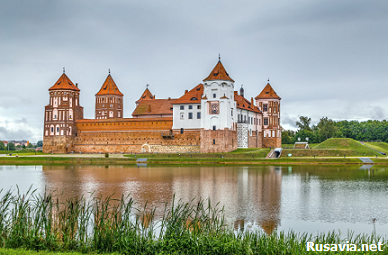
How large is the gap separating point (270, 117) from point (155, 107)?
18134mm

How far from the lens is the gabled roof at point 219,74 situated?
52.3m

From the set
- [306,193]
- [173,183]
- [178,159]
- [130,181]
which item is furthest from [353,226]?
[178,159]

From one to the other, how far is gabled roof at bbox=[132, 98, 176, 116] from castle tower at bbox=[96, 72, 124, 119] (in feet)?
51.8

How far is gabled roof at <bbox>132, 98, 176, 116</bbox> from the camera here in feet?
209

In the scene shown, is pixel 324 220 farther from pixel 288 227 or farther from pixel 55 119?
pixel 55 119

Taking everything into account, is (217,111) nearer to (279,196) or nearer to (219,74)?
(219,74)

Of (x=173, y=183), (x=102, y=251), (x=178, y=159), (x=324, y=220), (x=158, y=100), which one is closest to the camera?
(x=102, y=251)

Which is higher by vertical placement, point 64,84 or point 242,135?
point 64,84

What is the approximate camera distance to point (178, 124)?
184ft

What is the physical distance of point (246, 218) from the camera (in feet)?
47.5

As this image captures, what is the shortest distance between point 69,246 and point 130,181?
1627cm

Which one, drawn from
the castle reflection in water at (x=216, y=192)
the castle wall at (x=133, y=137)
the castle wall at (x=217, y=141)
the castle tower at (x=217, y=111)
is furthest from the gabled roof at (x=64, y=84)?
the castle reflection in water at (x=216, y=192)

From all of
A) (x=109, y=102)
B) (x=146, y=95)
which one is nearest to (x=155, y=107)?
(x=146, y=95)

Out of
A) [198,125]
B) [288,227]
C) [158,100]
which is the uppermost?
[158,100]
